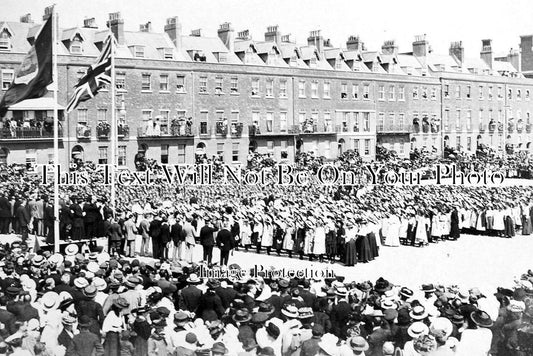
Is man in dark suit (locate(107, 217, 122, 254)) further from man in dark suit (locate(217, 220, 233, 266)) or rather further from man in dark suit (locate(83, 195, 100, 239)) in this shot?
man in dark suit (locate(217, 220, 233, 266))

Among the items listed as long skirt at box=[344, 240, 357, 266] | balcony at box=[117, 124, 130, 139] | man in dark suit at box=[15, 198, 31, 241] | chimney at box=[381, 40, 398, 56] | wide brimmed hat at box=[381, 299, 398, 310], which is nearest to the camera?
wide brimmed hat at box=[381, 299, 398, 310]

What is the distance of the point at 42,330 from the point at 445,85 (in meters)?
30.9

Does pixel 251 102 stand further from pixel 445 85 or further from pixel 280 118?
pixel 445 85

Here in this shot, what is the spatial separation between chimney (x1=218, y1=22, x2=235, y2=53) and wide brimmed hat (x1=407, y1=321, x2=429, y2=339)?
23394 mm

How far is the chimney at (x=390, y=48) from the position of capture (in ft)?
131

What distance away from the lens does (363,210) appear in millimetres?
20734

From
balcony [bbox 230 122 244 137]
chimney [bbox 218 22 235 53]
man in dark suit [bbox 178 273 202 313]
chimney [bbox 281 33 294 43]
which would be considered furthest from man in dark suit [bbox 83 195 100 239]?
chimney [bbox 281 33 294 43]

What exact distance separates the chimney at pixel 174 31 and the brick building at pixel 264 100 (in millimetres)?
56

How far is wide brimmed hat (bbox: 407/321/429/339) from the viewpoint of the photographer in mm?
8602

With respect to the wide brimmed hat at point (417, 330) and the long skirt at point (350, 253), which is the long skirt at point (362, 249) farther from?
the wide brimmed hat at point (417, 330)

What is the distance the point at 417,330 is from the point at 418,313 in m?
0.74

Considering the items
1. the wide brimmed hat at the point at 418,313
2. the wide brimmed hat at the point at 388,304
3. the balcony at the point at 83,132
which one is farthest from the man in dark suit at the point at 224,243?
the balcony at the point at 83,132

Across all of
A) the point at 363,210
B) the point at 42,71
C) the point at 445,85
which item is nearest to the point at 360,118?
the point at 445,85

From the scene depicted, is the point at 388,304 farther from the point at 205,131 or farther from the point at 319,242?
the point at 205,131
